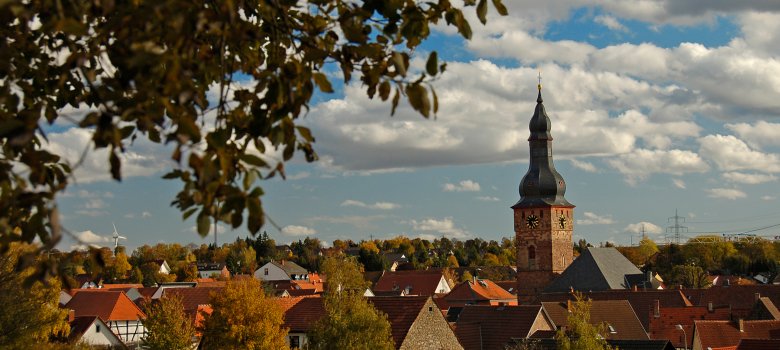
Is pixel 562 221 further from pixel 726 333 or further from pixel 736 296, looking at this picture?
pixel 726 333

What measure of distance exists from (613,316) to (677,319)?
612cm

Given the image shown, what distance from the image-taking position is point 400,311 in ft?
120

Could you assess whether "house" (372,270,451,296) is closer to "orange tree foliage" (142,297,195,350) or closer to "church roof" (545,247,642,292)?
"church roof" (545,247,642,292)

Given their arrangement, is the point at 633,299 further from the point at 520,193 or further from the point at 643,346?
the point at 643,346

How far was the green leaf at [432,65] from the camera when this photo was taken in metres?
4.75

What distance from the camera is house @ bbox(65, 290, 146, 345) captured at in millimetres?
54562

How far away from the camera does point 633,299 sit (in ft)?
218

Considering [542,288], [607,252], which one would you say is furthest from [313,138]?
[607,252]

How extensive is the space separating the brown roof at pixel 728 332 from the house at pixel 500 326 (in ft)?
24.9

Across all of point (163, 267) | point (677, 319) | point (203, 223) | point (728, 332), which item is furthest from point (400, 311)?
point (163, 267)

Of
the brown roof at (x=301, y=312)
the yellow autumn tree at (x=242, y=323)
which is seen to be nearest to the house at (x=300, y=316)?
the brown roof at (x=301, y=312)

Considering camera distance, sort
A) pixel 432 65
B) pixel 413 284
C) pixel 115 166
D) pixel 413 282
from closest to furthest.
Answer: pixel 115 166 → pixel 432 65 → pixel 413 284 → pixel 413 282

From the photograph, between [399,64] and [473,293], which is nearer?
[399,64]

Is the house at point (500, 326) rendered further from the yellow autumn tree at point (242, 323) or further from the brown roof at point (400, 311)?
the yellow autumn tree at point (242, 323)
